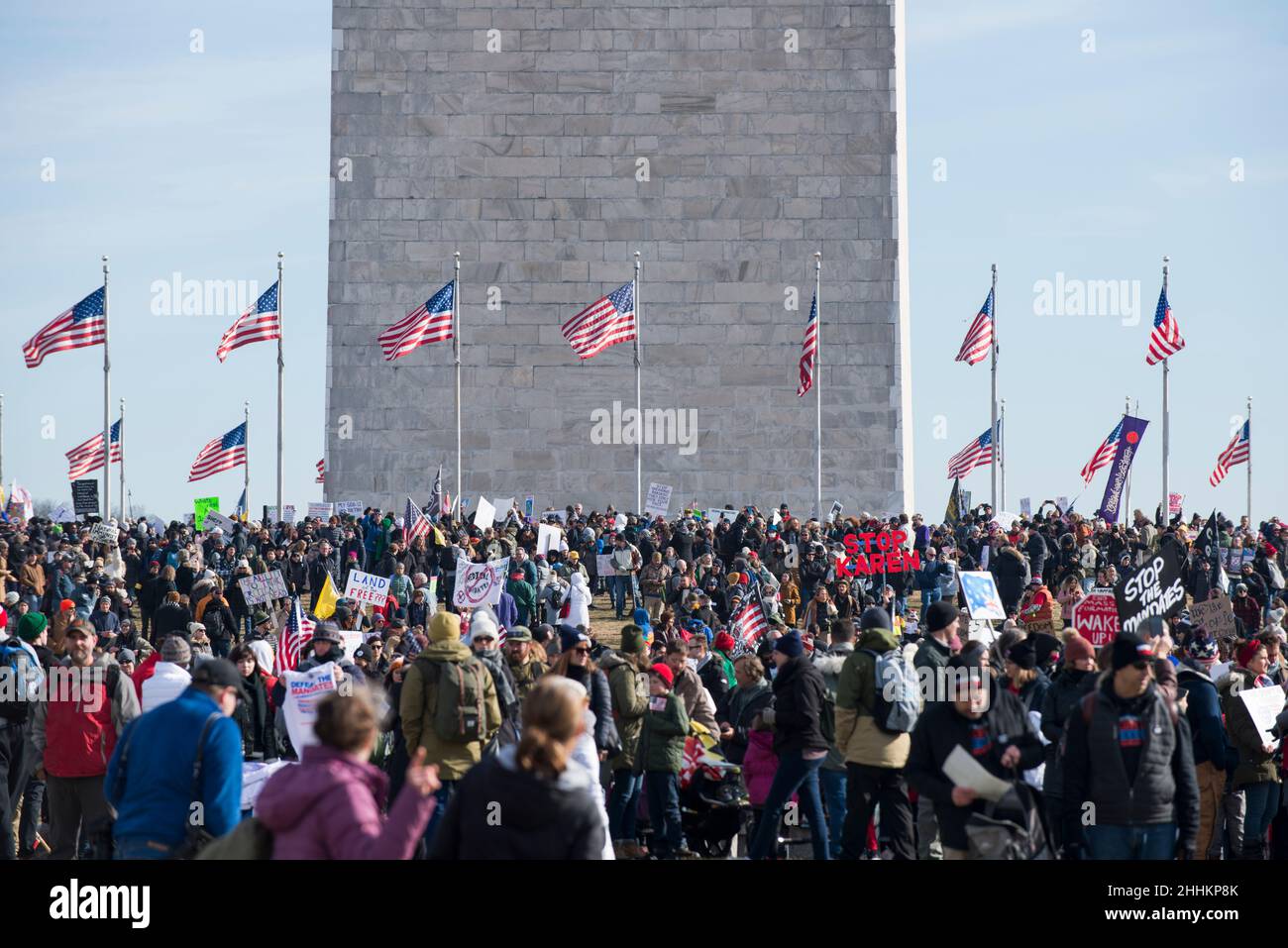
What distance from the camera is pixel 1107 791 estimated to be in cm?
859

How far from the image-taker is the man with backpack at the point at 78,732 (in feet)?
36.5

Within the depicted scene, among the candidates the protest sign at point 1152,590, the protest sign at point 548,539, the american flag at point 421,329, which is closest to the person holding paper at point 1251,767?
the protest sign at point 1152,590

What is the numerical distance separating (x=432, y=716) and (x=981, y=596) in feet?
30.1

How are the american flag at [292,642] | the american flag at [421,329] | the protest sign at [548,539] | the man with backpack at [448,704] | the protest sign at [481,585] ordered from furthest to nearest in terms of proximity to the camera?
the american flag at [421,329], the protest sign at [548,539], the protest sign at [481,585], the american flag at [292,642], the man with backpack at [448,704]

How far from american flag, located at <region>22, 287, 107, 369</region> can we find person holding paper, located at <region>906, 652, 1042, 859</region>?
2749cm

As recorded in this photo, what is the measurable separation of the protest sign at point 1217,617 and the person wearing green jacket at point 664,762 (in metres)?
5.41

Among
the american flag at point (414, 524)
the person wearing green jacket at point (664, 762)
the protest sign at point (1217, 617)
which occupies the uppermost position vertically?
the american flag at point (414, 524)

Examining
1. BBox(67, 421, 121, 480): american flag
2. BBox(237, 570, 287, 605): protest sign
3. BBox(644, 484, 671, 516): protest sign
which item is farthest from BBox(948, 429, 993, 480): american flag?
BBox(237, 570, 287, 605): protest sign

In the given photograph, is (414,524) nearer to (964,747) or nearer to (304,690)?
(304,690)

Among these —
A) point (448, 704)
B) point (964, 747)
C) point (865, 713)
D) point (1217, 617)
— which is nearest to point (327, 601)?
point (1217, 617)

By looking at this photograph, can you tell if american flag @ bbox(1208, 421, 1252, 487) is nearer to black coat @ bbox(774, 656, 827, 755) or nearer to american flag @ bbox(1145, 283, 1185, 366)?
american flag @ bbox(1145, 283, 1185, 366)

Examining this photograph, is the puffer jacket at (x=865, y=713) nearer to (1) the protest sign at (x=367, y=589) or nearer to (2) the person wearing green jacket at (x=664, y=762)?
(2) the person wearing green jacket at (x=664, y=762)
